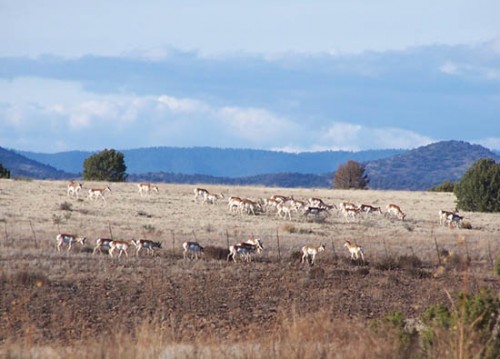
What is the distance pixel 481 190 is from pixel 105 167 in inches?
1721

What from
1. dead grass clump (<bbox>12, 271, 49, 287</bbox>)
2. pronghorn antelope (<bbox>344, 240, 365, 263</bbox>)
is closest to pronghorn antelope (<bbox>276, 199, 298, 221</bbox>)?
pronghorn antelope (<bbox>344, 240, 365, 263</bbox>)

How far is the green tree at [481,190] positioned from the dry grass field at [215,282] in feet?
33.1

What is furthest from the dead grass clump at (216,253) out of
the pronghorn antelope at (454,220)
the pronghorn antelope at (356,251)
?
the pronghorn antelope at (454,220)

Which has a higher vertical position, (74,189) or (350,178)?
(350,178)

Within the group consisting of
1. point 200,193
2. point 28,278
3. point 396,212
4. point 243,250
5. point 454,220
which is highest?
point 200,193

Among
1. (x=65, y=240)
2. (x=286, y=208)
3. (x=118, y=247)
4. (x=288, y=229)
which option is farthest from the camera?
(x=286, y=208)

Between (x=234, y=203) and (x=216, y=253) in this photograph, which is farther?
(x=234, y=203)

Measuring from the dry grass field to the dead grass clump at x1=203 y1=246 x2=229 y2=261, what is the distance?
10 cm

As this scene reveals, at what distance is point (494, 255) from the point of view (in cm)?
3844

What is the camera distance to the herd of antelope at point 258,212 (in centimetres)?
3400

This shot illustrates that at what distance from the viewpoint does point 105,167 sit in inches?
3760

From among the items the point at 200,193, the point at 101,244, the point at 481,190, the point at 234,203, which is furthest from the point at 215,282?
the point at 481,190

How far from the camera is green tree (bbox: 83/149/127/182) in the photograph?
9488 cm

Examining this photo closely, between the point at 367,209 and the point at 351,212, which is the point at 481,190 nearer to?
the point at 367,209
